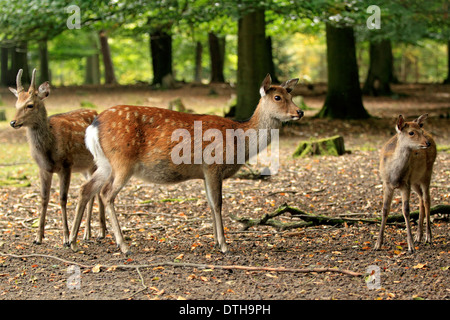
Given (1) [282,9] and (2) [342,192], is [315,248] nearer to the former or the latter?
(2) [342,192]

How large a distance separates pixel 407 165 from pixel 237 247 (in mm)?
1798

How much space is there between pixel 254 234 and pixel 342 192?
209 centimetres

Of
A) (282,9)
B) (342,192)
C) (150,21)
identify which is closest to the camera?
(342,192)

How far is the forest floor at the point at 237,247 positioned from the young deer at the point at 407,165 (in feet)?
0.94

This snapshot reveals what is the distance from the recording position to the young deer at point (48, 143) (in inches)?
229

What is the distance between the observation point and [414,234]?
593cm

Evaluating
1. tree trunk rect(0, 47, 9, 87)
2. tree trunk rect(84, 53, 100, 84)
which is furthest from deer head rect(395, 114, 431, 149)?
tree trunk rect(84, 53, 100, 84)

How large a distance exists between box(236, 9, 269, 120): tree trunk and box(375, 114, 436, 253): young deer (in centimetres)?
720

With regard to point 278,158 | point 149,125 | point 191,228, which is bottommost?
point 278,158

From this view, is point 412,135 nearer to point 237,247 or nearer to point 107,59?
point 237,247

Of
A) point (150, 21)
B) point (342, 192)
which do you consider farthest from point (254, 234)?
point (150, 21)

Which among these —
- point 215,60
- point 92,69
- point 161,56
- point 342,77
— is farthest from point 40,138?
point 92,69

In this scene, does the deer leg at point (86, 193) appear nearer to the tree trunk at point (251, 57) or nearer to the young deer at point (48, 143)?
Answer: the young deer at point (48, 143)
